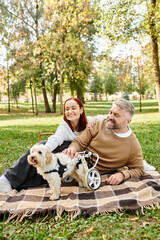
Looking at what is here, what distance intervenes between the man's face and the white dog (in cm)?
85

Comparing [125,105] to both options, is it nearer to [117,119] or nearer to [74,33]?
[117,119]

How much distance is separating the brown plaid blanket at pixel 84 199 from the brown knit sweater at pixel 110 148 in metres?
0.29

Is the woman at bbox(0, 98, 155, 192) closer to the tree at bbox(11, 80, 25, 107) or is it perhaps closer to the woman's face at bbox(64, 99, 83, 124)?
the woman's face at bbox(64, 99, 83, 124)

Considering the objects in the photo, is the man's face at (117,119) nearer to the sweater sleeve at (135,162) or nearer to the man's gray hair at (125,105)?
the man's gray hair at (125,105)

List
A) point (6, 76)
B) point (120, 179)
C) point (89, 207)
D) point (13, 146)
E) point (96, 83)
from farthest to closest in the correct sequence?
1. point (96, 83)
2. point (6, 76)
3. point (13, 146)
4. point (120, 179)
5. point (89, 207)

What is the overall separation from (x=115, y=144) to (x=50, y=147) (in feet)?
3.48

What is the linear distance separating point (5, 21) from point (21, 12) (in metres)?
1.66

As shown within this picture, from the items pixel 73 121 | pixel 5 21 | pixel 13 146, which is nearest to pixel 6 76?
pixel 5 21

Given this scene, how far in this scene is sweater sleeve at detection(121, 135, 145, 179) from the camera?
3382 mm

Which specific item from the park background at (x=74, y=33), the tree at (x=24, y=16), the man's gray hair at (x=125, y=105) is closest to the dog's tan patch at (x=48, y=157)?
the man's gray hair at (x=125, y=105)

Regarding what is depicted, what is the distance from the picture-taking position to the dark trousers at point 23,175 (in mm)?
3348

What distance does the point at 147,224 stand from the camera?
248 cm

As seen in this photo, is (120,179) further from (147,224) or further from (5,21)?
(5,21)

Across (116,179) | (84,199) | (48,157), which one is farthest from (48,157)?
(116,179)
